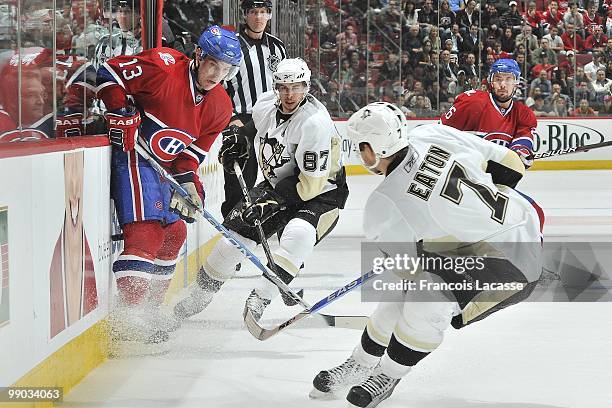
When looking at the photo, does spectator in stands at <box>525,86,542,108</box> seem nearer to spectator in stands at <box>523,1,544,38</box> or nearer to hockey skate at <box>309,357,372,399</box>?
spectator in stands at <box>523,1,544,38</box>

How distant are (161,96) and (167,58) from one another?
0.14 m

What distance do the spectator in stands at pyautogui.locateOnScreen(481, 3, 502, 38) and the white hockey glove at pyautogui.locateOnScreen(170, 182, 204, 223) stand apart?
8.67m

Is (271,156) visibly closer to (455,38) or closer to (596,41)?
(455,38)

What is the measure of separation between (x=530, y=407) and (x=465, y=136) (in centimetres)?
76

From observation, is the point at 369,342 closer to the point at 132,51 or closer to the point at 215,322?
the point at 215,322

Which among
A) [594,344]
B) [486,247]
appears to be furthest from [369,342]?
[594,344]

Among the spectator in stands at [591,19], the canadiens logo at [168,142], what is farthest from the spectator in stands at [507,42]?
the canadiens logo at [168,142]

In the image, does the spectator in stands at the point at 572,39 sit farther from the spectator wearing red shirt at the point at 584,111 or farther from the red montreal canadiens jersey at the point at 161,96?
the red montreal canadiens jersey at the point at 161,96

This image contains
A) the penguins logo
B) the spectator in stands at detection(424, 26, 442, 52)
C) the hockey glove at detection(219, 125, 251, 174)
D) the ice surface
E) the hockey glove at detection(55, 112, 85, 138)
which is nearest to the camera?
the ice surface

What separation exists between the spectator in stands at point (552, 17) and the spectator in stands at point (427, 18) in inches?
49.5

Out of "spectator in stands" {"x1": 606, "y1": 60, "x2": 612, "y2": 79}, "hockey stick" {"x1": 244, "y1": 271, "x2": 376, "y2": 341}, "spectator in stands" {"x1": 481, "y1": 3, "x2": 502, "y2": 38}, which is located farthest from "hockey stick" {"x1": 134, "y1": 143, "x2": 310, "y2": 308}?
"spectator in stands" {"x1": 606, "y1": 60, "x2": 612, "y2": 79}

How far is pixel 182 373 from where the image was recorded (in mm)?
3289

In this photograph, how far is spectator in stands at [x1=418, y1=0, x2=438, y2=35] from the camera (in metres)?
11.9

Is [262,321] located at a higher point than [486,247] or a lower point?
lower
